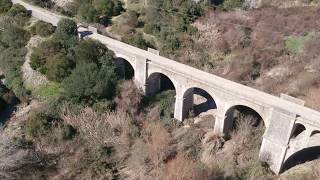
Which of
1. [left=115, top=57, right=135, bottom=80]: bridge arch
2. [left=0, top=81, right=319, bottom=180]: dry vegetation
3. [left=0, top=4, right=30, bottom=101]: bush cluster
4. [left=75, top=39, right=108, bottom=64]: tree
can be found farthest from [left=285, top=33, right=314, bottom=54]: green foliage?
[left=0, top=4, right=30, bottom=101]: bush cluster

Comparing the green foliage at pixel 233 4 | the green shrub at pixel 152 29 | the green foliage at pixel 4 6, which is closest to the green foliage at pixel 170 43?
the green shrub at pixel 152 29

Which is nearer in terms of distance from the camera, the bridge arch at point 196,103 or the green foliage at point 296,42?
the bridge arch at point 196,103

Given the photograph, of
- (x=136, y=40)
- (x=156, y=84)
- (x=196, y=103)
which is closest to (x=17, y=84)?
(x=136, y=40)

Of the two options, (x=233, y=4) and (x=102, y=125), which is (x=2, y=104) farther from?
(x=233, y=4)

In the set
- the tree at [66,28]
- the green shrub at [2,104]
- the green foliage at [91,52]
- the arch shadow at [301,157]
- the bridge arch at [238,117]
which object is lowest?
the arch shadow at [301,157]

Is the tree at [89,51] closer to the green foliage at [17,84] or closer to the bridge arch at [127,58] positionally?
the bridge arch at [127,58]

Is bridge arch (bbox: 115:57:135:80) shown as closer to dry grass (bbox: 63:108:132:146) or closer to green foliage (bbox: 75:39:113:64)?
green foliage (bbox: 75:39:113:64)
